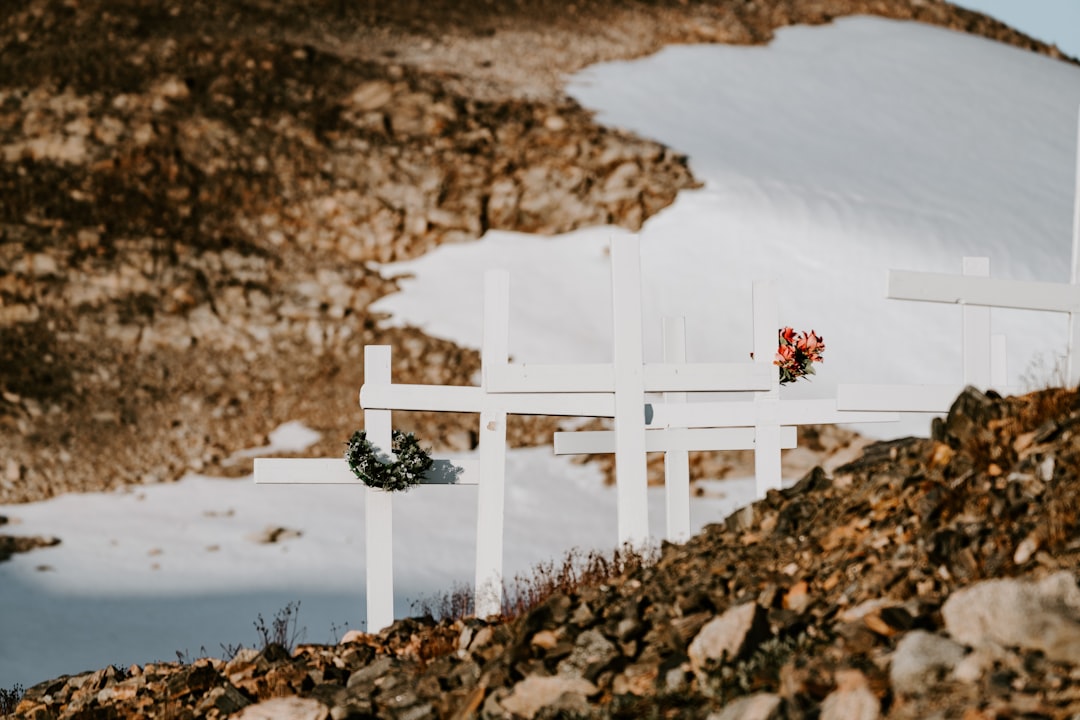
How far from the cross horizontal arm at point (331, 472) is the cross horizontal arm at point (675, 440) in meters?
0.76

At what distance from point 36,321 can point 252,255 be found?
3.89 meters

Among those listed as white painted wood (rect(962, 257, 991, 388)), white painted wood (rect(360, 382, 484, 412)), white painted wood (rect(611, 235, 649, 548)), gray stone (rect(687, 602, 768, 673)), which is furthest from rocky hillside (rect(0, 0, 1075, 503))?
gray stone (rect(687, 602, 768, 673))

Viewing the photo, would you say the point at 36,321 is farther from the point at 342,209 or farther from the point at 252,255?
the point at 342,209

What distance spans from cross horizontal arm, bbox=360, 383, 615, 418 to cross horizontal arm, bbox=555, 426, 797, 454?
77 cm

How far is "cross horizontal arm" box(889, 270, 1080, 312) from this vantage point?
21.7 feet

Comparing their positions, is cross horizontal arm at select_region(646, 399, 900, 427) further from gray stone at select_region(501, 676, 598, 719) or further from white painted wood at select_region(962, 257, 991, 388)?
gray stone at select_region(501, 676, 598, 719)

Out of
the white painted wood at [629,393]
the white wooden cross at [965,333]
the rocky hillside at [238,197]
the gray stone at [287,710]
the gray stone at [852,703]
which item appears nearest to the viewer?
the gray stone at [852,703]


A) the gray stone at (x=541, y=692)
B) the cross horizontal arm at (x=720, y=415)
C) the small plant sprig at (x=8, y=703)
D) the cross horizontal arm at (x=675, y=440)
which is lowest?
the small plant sprig at (x=8, y=703)

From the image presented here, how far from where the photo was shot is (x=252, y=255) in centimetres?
2372

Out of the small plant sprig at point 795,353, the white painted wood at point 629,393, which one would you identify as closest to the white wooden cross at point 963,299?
the white painted wood at point 629,393

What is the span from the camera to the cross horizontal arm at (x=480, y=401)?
8156mm

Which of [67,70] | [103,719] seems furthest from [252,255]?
[103,719]

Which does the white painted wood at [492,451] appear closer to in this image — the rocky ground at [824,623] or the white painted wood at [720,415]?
the rocky ground at [824,623]

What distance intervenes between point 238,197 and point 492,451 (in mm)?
17991
